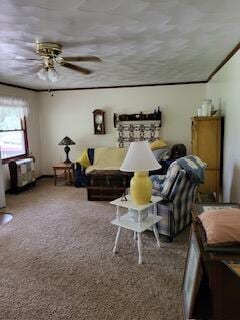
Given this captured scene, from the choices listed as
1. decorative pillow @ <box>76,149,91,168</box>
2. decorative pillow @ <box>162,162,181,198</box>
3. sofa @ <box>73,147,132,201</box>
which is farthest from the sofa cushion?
decorative pillow @ <box>162,162,181,198</box>

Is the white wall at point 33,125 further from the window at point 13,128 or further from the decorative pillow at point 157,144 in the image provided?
the decorative pillow at point 157,144

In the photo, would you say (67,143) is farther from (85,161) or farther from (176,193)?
(176,193)

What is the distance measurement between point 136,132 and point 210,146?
2.57 m

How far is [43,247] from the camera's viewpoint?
10.1 ft

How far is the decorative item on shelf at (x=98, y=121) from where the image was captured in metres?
6.39

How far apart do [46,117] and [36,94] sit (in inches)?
25.2

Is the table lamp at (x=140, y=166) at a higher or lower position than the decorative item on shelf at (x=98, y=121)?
lower

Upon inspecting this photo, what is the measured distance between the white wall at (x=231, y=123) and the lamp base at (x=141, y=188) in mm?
1220

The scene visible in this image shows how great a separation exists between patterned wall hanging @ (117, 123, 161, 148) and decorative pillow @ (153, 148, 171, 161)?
60cm

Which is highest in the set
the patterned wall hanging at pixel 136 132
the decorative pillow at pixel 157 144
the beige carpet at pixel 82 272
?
the patterned wall hanging at pixel 136 132

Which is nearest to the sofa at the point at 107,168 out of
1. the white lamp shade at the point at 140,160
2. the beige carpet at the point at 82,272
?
the beige carpet at the point at 82,272

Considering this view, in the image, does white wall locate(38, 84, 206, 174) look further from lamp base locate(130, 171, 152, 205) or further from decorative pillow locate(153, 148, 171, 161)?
lamp base locate(130, 171, 152, 205)

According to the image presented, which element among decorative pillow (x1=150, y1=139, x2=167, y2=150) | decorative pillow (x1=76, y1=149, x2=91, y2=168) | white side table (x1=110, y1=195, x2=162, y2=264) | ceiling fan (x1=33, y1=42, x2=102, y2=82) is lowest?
white side table (x1=110, y1=195, x2=162, y2=264)

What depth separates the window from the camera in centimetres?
550
